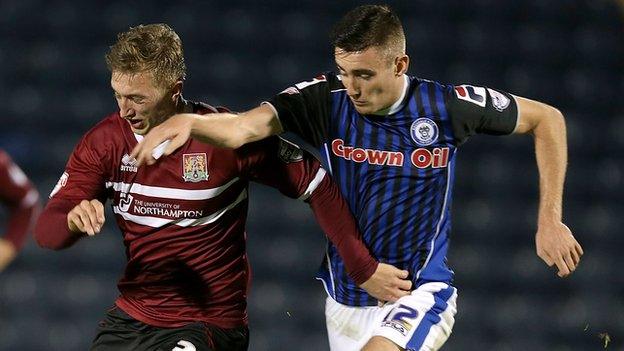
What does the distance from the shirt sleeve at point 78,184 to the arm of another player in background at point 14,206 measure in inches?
13.6

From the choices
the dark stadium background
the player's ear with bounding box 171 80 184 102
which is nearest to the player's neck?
the player's ear with bounding box 171 80 184 102

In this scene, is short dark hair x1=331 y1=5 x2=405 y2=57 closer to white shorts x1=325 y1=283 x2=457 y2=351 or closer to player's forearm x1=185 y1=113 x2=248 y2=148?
player's forearm x1=185 y1=113 x2=248 y2=148

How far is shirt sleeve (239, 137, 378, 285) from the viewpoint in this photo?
335 cm

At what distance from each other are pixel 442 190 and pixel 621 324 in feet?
8.89

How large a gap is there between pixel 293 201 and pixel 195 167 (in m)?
2.41

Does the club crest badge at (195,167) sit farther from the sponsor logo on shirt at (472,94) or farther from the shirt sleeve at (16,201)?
the sponsor logo on shirt at (472,94)

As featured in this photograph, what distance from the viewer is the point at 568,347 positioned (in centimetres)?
573

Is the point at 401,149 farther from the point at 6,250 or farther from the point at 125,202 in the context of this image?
the point at 6,250

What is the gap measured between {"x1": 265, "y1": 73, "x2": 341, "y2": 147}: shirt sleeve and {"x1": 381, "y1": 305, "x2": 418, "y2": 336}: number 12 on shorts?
0.54 m

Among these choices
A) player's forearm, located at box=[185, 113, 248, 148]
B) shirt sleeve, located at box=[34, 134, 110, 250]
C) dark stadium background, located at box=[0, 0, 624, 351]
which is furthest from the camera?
dark stadium background, located at box=[0, 0, 624, 351]

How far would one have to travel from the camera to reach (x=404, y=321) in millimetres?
3311

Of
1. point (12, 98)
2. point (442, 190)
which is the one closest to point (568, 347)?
point (442, 190)

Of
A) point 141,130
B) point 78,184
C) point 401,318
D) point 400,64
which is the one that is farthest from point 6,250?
point 400,64

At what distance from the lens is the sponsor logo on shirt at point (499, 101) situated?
3.42 meters
